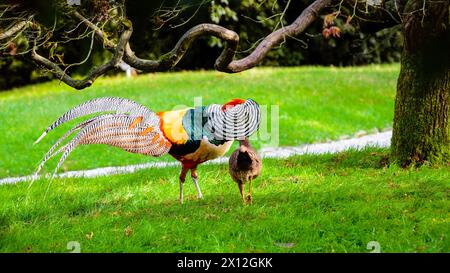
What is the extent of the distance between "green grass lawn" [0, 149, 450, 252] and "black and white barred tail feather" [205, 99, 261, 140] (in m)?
0.81

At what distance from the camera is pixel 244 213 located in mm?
5926

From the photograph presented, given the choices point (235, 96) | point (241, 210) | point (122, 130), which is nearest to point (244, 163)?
point (241, 210)

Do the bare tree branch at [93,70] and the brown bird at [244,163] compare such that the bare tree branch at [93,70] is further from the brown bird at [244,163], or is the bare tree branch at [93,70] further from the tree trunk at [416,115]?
the tree trunk at [416,115]

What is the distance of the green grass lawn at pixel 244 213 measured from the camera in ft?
17.4

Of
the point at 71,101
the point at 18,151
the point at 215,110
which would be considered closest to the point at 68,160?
the point at 18,151

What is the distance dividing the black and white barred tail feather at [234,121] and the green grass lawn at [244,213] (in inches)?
31.8

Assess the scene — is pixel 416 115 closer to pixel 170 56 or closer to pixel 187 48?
pixel 187 48

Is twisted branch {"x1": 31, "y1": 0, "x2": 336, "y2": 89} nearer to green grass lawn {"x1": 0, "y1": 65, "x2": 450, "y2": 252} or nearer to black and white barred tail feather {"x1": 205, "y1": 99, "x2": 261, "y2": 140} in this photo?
black and white barred tail feather {"x1": 205, "y1": 99, "x2": 261, "y2": 140}

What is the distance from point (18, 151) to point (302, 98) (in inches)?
238

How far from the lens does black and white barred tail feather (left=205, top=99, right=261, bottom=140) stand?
501 centimetres

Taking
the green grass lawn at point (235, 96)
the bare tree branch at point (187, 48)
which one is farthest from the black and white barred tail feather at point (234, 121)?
the green grass lawn at point (235, 96)

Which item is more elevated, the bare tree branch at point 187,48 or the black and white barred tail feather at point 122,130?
the bare tree branch at point 187,48

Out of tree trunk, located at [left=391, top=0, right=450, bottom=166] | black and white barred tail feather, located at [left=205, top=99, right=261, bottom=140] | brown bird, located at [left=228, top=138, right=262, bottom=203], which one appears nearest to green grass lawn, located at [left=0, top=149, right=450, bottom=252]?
tree trunk, located at [left=391, top=0, right=450, bottom=166]

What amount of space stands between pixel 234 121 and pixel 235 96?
9277 mm
